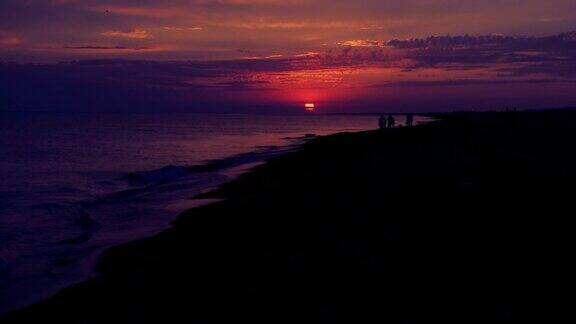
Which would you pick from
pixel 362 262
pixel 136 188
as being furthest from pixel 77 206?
pixel 362 262

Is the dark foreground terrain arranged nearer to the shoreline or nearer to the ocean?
the shoreline

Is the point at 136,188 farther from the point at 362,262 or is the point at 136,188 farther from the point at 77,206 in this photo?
the point at 362,262

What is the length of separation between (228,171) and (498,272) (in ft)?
86.9

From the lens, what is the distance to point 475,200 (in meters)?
14.4

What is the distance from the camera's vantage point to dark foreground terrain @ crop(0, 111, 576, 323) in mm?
8188

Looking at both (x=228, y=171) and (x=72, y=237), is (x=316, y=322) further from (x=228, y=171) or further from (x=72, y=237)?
(x=228, y=171)

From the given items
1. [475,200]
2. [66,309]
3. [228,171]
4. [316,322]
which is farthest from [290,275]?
[228,171]

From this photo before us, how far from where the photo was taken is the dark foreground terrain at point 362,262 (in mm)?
8188

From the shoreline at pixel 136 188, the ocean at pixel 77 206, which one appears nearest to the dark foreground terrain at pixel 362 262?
the shoreline at pixel 136 188

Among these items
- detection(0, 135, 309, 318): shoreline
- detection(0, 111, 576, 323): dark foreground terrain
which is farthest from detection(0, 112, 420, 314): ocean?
detection(0, 111, 576, 323): dark foreground terrain

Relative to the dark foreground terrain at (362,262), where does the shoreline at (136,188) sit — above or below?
below

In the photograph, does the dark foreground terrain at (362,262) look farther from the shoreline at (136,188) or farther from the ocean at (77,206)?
the ocean at (77,206)

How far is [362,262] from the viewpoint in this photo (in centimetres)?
1015

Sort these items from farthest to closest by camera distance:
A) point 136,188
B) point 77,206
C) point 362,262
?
point 136,188 → point 77,206 → point 362,262
